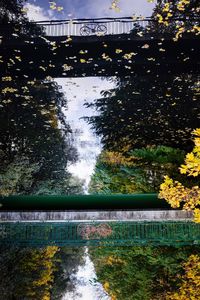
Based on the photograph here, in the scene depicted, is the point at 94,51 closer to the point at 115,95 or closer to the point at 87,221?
the point at 115,95

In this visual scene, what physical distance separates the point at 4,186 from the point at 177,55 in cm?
1252

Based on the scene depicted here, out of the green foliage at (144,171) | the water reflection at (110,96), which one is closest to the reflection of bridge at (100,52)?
the water reflection at (110,96)

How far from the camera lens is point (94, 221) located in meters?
11.6

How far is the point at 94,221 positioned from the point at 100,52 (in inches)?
430

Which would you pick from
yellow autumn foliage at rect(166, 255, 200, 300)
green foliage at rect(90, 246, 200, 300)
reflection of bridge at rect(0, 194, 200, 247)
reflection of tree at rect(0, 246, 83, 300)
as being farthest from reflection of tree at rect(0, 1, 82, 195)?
yellow autumn foliage at rect(166, 255, 200, 300)

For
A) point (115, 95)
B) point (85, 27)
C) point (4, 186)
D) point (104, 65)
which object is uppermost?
point (85, 27)

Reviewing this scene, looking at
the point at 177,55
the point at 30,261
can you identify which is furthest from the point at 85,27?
the point at 30,261

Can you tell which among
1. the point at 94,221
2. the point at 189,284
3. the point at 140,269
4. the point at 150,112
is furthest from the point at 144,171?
the point at 189,284

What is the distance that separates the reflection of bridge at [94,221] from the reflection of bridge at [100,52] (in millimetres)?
8885

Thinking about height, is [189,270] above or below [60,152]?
below

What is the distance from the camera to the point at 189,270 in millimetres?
9117

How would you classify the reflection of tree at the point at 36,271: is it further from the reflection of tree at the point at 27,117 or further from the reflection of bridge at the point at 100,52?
the reflection of bridge at the point at 100,52

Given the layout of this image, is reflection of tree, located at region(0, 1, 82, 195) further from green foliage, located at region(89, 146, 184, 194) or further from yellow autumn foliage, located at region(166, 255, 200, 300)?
yellow autumn foliage, located at region(166, 255, 200, 300)

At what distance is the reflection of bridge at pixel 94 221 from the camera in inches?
458
